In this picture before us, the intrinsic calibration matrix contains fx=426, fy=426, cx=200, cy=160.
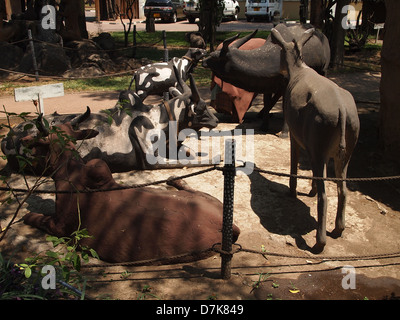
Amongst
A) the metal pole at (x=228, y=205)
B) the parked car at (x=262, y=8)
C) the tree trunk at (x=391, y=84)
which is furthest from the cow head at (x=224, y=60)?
the parked car at (x=262, y=8)

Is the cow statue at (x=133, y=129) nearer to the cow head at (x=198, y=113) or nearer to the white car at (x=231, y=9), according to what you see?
the cow head at (x=198, y=113)

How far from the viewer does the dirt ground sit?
371 cm

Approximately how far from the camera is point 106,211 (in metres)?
4.11

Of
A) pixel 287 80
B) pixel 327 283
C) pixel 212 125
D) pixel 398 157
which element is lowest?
pixel 327 283

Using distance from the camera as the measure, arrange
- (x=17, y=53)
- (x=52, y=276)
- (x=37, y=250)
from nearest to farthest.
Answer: (x=52, y=276) < (x=37, y=250) < (x=17, y=53)

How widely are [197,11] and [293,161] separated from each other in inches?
909

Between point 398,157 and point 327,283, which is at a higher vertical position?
point 398,157

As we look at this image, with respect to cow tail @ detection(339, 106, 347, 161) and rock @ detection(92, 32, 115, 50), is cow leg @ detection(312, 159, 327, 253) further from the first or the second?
rock @ detection(92, 32, 115, 50)

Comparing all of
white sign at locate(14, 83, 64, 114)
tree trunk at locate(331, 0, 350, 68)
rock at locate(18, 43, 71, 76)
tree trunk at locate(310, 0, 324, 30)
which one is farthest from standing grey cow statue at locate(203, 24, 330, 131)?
rock at locate(18, 43, 71, 76)

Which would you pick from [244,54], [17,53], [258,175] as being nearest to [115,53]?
[17,53]

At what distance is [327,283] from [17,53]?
41.6ft

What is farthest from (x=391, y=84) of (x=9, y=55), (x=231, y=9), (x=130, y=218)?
(x=231, y=9)

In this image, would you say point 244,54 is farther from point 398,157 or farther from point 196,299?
point 196,299

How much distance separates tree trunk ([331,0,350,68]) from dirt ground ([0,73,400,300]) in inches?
270
